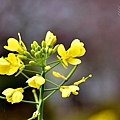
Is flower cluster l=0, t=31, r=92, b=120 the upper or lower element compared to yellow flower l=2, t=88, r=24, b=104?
upper

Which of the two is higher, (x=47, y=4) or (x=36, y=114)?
(x=47, y=4)

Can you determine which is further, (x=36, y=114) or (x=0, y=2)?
(x=0, y=2)

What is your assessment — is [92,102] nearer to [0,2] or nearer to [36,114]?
[0,2]

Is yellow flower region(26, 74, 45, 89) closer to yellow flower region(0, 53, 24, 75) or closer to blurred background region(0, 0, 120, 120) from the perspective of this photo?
yellow flower region(0, 53, 24, 75)

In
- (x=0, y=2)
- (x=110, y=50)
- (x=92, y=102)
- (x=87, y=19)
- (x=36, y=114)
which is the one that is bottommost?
(x=36, y=114)

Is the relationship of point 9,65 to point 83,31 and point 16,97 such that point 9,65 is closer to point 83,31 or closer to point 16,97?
point 16,97

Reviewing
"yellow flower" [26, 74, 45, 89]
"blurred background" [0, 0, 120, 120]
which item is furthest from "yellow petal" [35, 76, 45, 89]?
"blurred background" [0, 0, 120, 120]

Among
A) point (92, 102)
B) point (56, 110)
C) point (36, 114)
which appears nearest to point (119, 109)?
point (92, 102)
